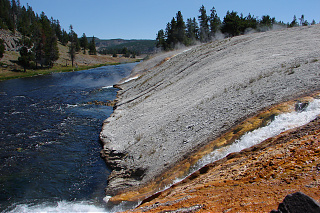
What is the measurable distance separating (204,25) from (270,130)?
94666 mm

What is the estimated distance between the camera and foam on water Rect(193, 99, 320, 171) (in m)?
9.31

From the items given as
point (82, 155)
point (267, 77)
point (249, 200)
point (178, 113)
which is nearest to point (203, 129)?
point (178, 113)

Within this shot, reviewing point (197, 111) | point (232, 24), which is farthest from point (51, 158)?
point (232, 24)

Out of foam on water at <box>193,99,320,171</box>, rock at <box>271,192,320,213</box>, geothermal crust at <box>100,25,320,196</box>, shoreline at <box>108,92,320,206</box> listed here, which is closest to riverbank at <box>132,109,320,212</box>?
foam on water at <box>193,99,320,171</box>

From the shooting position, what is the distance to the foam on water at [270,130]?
9.31m

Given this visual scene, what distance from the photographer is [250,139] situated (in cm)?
957

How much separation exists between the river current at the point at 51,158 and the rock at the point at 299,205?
27.4ft

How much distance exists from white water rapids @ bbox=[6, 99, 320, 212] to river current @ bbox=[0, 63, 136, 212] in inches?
2.6

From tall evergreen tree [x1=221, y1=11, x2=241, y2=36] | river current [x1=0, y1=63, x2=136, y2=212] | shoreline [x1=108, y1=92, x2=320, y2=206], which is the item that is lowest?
river current [x1=0, y1=63, x2=136, y2=212]

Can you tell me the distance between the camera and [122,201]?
1007 centimetres

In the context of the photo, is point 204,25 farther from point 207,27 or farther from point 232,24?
point 232,24

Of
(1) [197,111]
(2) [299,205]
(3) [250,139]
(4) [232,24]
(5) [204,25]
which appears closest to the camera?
(2) [299,205]

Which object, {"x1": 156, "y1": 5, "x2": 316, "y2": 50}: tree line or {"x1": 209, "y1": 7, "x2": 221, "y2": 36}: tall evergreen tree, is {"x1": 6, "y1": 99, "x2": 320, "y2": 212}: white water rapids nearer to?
{"x1": 156, "y1": 5, "x2": 316, "y2": 50}: tree line

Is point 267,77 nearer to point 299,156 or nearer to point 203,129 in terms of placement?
point 203,129
